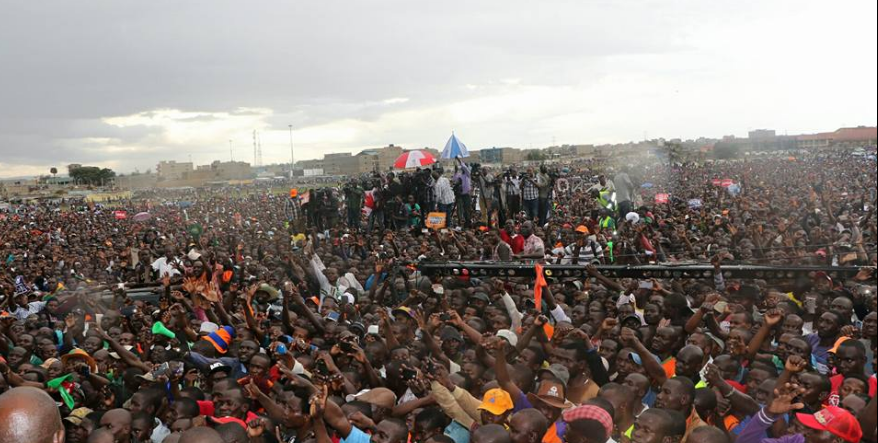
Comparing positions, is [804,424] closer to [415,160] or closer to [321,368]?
[321,368]

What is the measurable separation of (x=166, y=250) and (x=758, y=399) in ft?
37.1

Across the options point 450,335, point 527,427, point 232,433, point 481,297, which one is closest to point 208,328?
point 450,335

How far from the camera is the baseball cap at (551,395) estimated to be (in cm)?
378

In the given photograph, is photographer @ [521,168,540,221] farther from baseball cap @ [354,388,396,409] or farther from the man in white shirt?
baseball cap @ [354,388,396,409]

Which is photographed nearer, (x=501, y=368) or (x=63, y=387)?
(x=501, y=368)

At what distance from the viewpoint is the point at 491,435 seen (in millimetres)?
3391

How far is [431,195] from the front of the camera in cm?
1311

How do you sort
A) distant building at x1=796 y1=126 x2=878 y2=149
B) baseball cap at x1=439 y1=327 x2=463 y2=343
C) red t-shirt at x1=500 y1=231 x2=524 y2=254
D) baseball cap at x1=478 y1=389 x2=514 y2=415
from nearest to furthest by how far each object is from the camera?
distant building at x1=796 y1=126 x2=878 y2=149 → baseball cap at x1=478 y1=389 x2=514 y2=415 → baseball cap at x1=439 y1=327 x2=463 y2=343 → red t-shirt at x1=500 y1=231 x2=524 y2=254

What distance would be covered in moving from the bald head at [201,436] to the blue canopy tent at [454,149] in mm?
11685

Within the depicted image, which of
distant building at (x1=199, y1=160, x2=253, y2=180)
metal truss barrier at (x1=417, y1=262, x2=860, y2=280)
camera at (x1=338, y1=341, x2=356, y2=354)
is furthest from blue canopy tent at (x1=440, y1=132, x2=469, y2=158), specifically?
distant building at (x1=199, y1=160, x2=253, y2=180)

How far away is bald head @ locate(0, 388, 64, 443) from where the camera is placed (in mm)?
2080

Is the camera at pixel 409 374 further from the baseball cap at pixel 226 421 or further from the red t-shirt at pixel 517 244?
the red t-shirt at pixel 517 244

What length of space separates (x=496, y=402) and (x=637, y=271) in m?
3.17

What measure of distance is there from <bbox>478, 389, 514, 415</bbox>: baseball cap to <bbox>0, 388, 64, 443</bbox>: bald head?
226 centimetres
